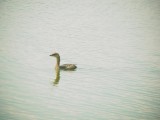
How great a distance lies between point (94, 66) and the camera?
1544cm

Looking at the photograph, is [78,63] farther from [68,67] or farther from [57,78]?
[57,78]

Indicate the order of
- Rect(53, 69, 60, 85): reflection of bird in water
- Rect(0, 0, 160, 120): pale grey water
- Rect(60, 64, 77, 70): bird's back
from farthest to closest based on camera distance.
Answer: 1. Rect(60, 64, 77, 70): bird's back
2. Rect(53, 69, 60, 85): reflection of bird in water
3. Rect(0, 0, 160, 120): pale grey water

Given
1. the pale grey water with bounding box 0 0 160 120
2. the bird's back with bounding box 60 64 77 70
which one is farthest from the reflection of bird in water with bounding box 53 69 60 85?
the bird's back with bounding box 60 64 77 70

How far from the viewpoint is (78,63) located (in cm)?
1576

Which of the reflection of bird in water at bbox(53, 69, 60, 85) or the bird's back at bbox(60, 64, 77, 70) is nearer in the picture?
the reflection of bird in water at bbox(53, 69, 60, 85)

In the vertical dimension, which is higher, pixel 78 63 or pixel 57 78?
pixel 78 63

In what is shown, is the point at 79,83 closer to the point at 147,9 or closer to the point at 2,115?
the point at 2,115

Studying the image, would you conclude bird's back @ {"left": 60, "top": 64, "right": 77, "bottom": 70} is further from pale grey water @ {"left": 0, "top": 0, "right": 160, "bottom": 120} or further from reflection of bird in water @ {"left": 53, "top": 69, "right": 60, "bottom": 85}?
reflection of bird in water @ {"left": 53, "top": 69, "right": 60, "bottom": 85}


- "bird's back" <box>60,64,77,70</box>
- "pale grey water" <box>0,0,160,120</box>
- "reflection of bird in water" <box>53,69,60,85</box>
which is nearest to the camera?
"pale grey water" <box>0,0,160,120</box>

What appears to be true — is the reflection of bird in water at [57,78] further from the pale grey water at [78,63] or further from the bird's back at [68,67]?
the bird's back at [68,67]

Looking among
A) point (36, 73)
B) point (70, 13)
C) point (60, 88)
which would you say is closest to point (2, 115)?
point (60, 88)

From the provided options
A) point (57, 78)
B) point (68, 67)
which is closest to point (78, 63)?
point (68, 67)

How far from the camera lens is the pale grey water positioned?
10742mm

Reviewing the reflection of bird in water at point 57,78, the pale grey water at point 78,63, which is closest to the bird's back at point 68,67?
the pale grey water at point 78,63
